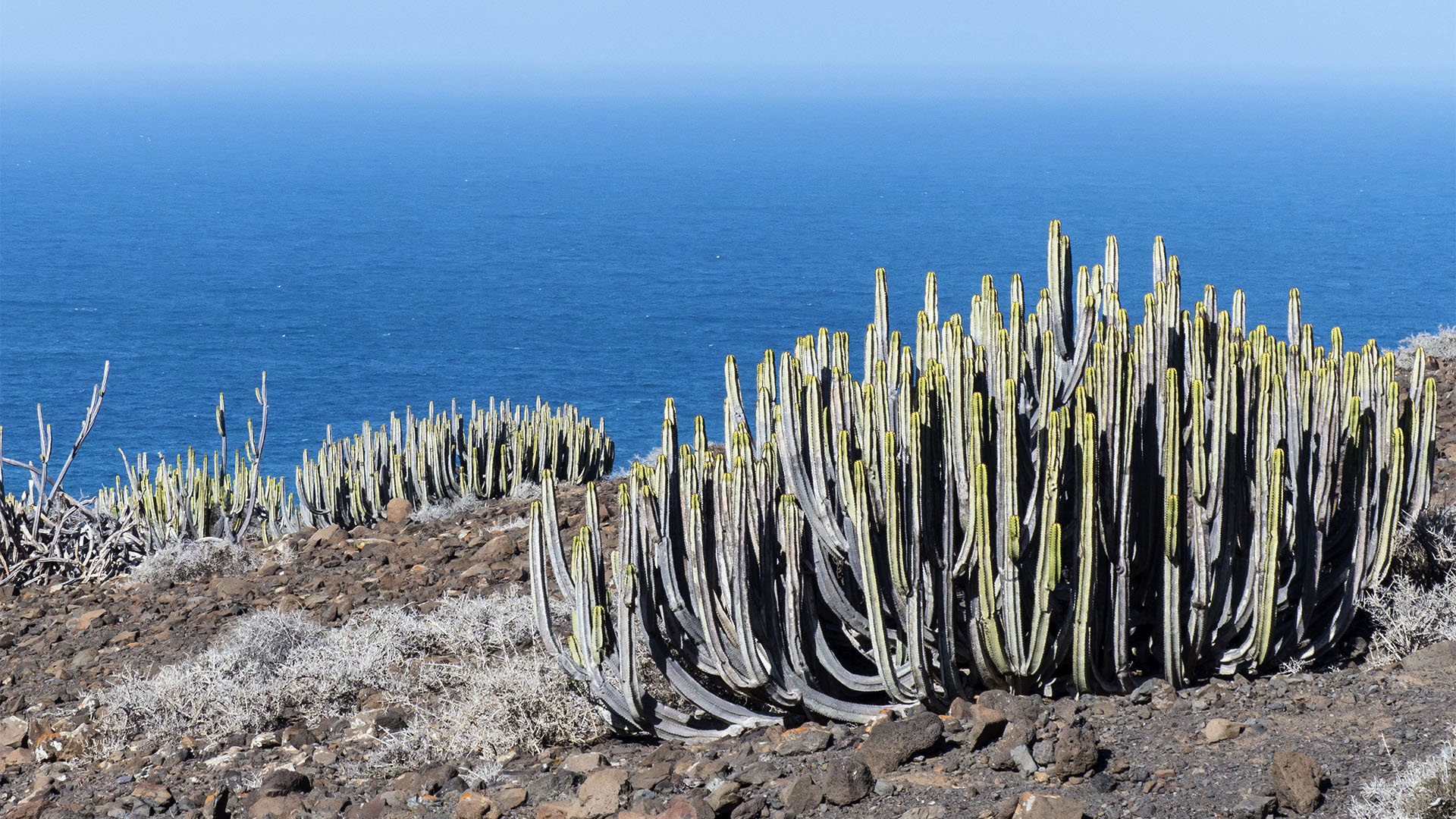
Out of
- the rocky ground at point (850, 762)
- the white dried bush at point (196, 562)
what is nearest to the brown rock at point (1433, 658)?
the rocky ground at point (850, 762)

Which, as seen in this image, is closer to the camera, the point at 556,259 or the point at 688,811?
the point at 688,811

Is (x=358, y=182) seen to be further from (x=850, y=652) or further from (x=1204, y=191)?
(x=850, y=652)

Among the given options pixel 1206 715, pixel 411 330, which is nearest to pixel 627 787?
pixel 1206 715

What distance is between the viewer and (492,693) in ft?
16.3

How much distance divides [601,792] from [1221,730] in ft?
6.07

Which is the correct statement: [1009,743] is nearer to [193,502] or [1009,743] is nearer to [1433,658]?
[1433,658]

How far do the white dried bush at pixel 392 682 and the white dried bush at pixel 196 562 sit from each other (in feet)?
6.88

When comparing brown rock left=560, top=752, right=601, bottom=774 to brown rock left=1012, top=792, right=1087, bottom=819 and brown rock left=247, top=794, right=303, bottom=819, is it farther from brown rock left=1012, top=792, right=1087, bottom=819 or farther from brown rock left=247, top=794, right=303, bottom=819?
brown rock left=1012, top=792, right=1087, bottom=819

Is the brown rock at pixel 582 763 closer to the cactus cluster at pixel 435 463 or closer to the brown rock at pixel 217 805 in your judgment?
the brown rock at pixel 217 805

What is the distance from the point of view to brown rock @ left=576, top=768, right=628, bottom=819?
4070 millimetres

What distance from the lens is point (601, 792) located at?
4156 mm

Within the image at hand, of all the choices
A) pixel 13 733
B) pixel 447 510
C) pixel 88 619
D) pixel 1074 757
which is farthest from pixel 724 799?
pixel 447 510

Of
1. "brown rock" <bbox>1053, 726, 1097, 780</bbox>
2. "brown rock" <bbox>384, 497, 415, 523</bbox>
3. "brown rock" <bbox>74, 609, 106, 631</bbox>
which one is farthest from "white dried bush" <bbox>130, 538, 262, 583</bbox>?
"brown rock" <bbox>1053, 726, 1097, 780</bbox>

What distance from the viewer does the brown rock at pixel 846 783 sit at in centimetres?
384
